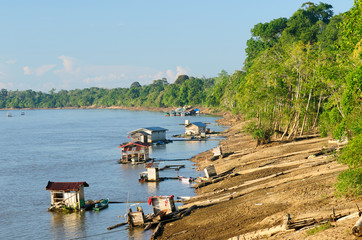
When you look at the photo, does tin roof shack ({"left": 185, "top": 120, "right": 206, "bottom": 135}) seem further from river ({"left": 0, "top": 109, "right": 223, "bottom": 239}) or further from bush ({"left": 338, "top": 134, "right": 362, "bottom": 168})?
bush ({"left": 338, "top": 134, "right": 362, "bottom": 168})

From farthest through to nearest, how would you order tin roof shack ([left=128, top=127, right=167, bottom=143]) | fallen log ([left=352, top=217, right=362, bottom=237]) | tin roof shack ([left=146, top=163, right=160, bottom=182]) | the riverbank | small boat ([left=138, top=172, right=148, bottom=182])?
1. tin roof shack ([left=128, top=127, right=167, bottom=143])
2. small boat ([left=138, top=172, right=148, bottom=182])
3. tin roof shack ([left=146, top=163, right=160, bottom=182])
4. the riverbank
5. fallen log ([left=352, top=217, right=362, bottom=237])

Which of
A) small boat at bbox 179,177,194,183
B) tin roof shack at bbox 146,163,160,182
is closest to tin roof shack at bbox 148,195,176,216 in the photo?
small boat at bbox 179,177,194,183

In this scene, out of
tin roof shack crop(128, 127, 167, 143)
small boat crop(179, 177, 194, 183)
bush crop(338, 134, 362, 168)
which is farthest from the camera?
tin roof shack crop(128, 127, 167, 143)

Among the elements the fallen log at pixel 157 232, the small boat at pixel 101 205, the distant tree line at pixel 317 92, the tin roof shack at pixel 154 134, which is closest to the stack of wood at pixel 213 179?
the small boat at pixel 101 205

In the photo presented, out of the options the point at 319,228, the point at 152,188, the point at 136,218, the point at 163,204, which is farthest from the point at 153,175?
the point at 319,228

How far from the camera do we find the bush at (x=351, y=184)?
22953 mm

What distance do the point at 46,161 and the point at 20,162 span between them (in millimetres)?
4652

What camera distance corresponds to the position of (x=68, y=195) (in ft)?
136

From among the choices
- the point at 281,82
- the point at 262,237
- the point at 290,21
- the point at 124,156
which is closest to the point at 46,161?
the point at 124,156

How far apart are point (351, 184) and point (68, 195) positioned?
2717 centimetres

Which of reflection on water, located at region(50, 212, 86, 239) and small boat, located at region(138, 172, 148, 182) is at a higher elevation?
small boat, located at region(138, 172, 148, 182)

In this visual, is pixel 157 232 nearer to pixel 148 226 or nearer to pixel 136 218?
pixel 148 226

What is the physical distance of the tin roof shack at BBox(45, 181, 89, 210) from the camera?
40969 mm

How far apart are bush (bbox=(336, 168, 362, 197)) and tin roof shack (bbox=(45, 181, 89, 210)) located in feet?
82.0
